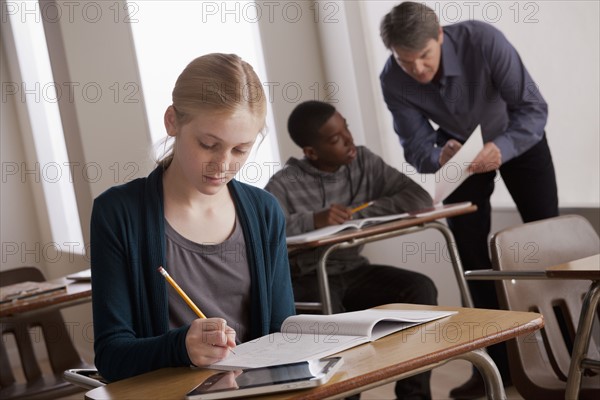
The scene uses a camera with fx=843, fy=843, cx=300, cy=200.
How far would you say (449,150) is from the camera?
10.2 feet

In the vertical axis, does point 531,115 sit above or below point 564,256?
above

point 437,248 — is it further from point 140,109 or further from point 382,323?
point 382,323

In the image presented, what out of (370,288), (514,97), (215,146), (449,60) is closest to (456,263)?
(370,288)

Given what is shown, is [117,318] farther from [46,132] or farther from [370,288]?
[46,132]

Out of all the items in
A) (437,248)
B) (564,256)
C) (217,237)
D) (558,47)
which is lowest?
(437,248)

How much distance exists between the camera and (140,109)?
450 cm

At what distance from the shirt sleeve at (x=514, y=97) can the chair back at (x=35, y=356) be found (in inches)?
68.1

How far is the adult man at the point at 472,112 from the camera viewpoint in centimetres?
303

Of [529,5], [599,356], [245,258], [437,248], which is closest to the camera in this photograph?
[245,258]

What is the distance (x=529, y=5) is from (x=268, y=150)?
2112 mm

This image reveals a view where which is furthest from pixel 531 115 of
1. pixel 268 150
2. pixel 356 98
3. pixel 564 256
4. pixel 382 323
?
pixel 268 150

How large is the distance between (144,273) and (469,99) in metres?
2.02

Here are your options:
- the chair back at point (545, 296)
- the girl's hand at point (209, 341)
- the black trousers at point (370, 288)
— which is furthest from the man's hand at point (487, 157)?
the girl's hand at point (209, 341)

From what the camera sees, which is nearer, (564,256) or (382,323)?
(382,323)
